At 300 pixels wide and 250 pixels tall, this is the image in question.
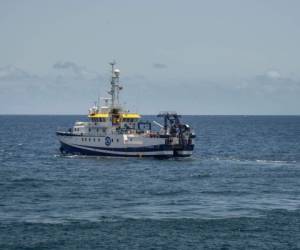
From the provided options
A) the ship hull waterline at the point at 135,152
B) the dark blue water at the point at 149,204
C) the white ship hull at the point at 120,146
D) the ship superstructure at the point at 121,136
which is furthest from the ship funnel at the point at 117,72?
the dark blue water at the point at 149,204

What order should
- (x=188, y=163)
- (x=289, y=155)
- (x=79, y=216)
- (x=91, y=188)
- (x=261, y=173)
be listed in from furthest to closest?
(x=289, y=155)
(x=188, y=163)
(x=261, y=173)
(x=91, y=188)
(x=79, y=216)

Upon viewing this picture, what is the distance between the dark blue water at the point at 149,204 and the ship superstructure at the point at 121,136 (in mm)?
2927

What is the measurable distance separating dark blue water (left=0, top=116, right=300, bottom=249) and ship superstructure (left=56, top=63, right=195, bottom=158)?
293 centimetres

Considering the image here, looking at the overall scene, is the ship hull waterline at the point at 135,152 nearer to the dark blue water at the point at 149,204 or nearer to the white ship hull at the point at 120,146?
the white ship hull at the point at 120,146

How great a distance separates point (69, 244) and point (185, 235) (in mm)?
9437

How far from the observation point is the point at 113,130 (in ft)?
391

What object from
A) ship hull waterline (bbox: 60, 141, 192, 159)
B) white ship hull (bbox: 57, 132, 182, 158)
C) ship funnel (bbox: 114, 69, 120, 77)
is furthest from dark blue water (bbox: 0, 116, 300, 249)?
ship funnel (bbox: 114, 69, 120, 77)

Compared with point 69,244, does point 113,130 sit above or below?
above

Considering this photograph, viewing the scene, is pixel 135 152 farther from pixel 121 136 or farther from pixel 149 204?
pixel 149 204

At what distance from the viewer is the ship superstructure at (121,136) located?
117m

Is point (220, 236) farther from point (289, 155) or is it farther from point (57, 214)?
point (289, 155)

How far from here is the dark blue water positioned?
2201 inches

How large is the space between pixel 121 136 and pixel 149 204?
4692 centimetres

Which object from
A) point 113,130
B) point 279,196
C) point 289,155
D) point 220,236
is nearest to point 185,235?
point 220,236
